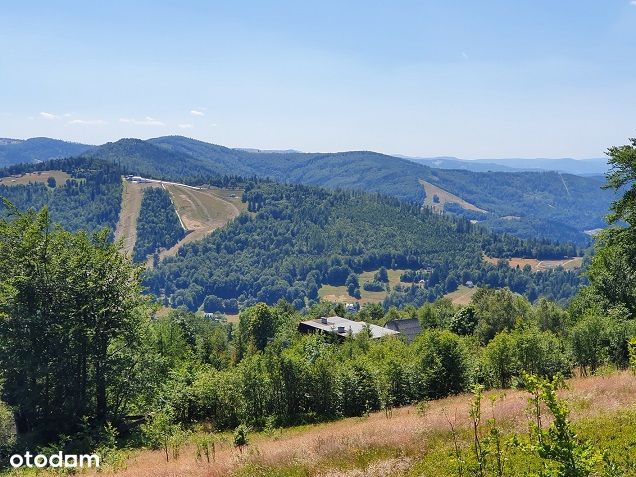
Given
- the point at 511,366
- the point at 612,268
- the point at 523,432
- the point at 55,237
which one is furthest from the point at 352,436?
the point at 612,268

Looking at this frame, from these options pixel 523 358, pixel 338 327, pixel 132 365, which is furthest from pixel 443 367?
pixel 338 327

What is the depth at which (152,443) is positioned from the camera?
77.2 feet

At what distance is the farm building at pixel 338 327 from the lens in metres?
78.6

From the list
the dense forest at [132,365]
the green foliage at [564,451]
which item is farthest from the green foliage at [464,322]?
the green foliage at [564,451]

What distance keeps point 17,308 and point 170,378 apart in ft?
38.8

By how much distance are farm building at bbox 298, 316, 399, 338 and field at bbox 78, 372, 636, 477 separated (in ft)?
191

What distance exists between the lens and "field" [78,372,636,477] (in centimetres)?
1488

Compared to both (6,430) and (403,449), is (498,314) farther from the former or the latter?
(6,430)

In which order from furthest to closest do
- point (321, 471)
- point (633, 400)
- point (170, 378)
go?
point (170, 378) → point (633, 400) → point (321, 471)

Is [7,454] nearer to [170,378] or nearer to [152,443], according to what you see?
[152,443]

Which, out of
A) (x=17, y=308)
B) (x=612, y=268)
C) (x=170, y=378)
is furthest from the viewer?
(x=612, y=268)

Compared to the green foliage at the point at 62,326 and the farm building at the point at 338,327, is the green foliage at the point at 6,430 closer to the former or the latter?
the green foliage at the point at 62,326

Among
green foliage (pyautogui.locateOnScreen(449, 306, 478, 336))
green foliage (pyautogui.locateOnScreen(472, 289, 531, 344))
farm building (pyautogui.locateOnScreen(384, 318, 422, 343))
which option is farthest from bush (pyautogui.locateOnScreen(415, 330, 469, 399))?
farm building (pyautogui.locateOnScreen(384, 318, 422, 343))

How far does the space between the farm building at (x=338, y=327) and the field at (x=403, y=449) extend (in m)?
58.1
